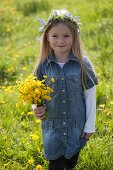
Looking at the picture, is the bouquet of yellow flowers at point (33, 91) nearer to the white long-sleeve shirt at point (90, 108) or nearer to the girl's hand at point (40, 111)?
the girl's hand at point (40, 111)

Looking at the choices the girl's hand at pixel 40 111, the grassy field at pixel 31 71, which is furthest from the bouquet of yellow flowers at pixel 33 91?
the grassy field at pixel 31 71

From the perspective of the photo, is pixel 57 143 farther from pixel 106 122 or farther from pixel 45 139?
pixel 106 122

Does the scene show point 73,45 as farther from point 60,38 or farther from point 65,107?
point 65,107

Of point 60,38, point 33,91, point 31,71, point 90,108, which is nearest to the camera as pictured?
point 33,91

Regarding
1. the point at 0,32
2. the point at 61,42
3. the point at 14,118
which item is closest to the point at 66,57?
the point at 61,42

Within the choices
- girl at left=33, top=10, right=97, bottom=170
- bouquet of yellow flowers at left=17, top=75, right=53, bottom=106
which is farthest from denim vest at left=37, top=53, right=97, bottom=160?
bouquet of yellow flowers at left=17, top=75, right=53, bottom=106

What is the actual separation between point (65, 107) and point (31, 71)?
2.45 metres

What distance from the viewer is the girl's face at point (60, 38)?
9.19 ft

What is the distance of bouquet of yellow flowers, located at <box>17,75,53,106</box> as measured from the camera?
8.75ft

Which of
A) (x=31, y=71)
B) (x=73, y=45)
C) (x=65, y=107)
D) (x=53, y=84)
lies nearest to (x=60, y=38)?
(x=73, y=45)

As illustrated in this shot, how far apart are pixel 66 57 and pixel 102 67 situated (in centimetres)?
205

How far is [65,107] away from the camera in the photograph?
2881 millimetres

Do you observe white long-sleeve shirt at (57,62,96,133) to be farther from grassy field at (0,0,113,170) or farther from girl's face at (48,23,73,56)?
grassy field at (0,0,113,170)

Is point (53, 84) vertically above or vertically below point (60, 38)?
below
